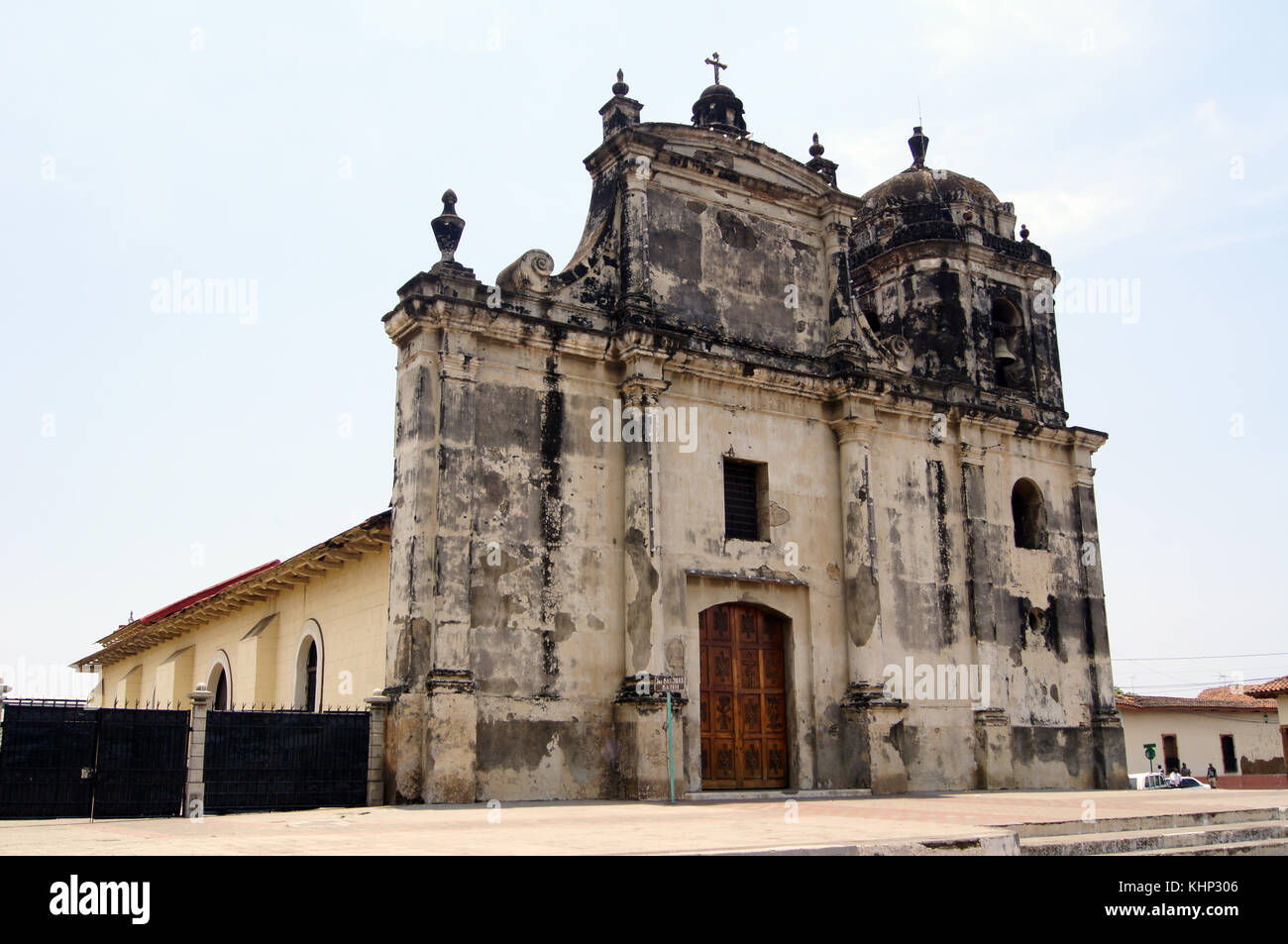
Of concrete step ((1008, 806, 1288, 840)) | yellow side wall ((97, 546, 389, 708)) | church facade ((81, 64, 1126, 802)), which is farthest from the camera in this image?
yellow side wall ((97, 546, 389, 708))

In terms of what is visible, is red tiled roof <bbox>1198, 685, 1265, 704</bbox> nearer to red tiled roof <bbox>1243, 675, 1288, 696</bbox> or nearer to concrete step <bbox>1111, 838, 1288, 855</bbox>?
red tiled roof <bbox>1243, 675, 1288, 696</bbox>

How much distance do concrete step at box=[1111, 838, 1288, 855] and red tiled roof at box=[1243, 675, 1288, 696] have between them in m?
20.6

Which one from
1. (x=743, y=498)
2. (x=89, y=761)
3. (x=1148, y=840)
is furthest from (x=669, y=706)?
(x=1148, y=840)

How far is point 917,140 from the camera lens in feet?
77.8

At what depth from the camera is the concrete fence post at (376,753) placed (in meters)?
13.5

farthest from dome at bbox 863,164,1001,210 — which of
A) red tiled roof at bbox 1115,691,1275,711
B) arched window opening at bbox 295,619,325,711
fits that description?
red tiled roof at bbox 1115,691,1275,711

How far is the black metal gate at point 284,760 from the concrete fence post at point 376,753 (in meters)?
0.06

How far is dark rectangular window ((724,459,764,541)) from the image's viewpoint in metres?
17.3

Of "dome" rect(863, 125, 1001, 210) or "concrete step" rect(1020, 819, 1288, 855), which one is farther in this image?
"dome" rect(863, 125, 1001, 210)

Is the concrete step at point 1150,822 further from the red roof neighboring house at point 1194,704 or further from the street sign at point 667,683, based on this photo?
the red roof neighboring house at point 1194,704

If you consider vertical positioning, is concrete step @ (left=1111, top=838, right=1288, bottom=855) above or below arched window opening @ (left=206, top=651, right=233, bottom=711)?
below

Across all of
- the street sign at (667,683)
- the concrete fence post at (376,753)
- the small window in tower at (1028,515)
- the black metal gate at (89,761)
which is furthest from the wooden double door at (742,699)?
the black metal gate at (89,761)

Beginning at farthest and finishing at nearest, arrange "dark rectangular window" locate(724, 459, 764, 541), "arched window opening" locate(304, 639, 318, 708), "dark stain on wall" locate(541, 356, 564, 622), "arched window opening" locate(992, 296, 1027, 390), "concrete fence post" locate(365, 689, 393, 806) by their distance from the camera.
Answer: "arched window opening" locate(992, 296, 1027, 390) → "arched window opening" locate(304, 639, 318, 708) → "dark rectangular window" locate(724, 459, 764, 541) → "dark stain on wall" locate(541, 356, 564, 622) → "concrete fence post" locate(365, 689, 393, 806)

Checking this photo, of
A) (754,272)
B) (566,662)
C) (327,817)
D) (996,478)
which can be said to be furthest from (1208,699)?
(327,817)
